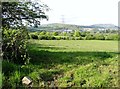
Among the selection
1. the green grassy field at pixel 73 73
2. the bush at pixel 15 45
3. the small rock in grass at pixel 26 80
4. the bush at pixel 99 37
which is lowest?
the bush at pixel 99 37

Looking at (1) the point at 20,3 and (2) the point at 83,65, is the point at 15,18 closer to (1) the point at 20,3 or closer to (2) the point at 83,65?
(1) the point at 20,3

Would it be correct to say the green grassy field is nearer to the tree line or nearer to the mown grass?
the mown grass

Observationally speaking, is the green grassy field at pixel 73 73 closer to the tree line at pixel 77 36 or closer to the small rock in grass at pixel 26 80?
the small rock in grass at pixel 26 80

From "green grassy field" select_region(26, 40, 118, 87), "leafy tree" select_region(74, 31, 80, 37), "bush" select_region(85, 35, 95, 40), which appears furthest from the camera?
"leafy tree" select_region(74, 31, 80, 37)

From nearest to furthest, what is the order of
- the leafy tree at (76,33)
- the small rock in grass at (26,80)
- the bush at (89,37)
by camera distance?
the small rock in grass at (26,80)
the bush at (89,37)
the leafy tree at (76,33)

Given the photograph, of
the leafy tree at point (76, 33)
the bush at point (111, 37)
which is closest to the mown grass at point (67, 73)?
the bush at point (111, 37)

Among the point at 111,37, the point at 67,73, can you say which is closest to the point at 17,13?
the point at 67,73

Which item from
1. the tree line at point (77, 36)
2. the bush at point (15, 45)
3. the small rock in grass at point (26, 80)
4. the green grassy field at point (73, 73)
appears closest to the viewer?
the small rock in grass at point (26, 80)

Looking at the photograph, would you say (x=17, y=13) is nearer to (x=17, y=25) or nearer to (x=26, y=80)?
(x=17, y=25)

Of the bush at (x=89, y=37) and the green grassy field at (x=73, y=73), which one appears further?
the bush at (x=89, y=37)

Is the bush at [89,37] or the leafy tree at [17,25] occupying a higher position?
the leafy tree at [17,25]

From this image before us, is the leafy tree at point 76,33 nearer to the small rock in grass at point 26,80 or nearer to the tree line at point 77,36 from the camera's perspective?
the tree line at point 77,36

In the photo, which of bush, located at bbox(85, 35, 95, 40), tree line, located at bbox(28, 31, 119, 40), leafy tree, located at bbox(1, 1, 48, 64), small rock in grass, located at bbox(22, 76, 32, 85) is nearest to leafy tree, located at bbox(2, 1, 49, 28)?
leafy tree, located at bbox(1, 1, 48, 64)

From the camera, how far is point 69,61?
36.1 ft
